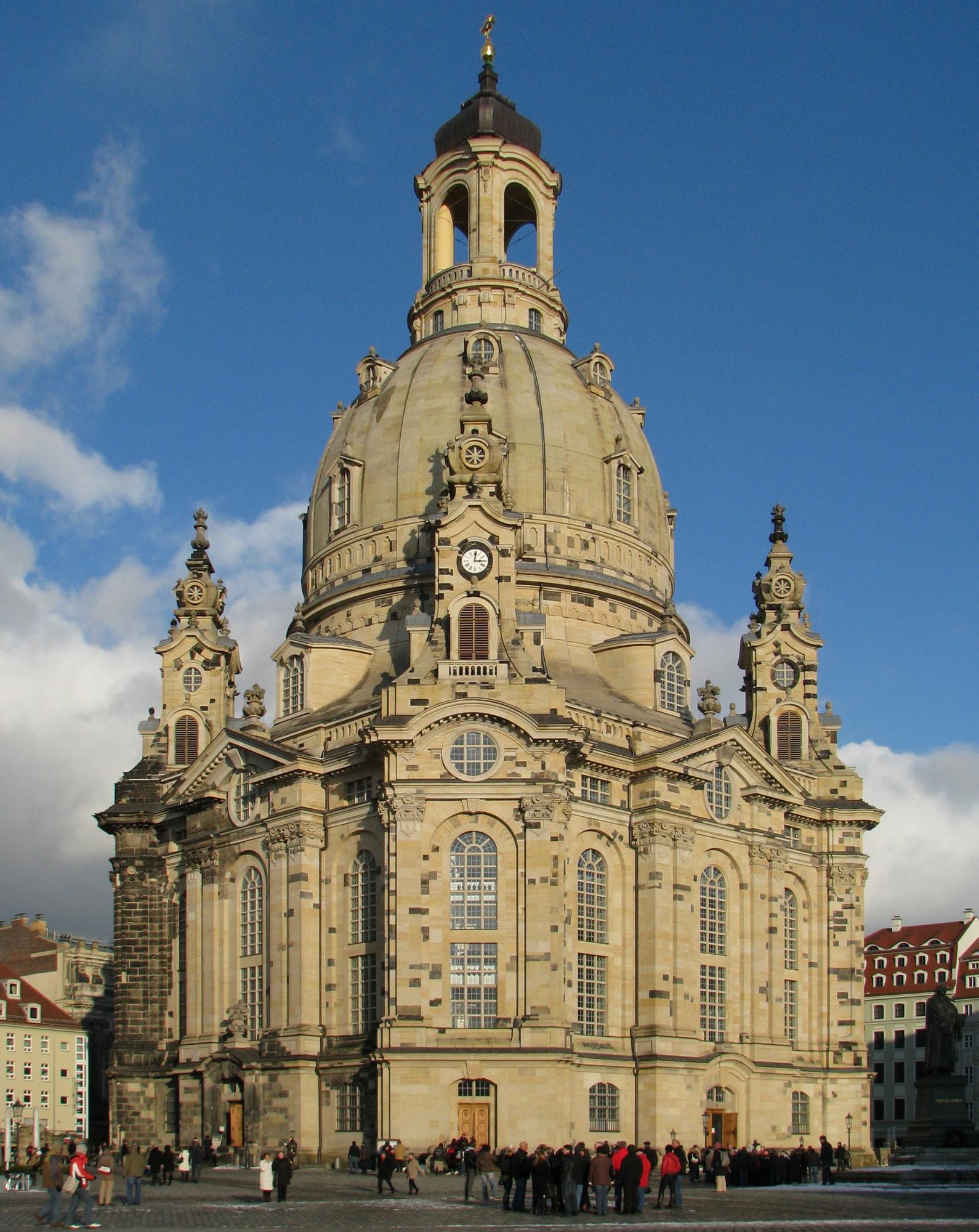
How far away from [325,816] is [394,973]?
9.56 meters

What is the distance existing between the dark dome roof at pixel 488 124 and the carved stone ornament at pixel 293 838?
4371 cm

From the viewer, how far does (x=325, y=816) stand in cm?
7031

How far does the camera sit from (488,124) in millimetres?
95750

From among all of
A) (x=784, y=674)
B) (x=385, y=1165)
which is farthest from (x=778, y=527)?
(x=385, y=1165)

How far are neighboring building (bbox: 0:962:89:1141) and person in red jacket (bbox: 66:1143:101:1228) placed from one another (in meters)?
61.6

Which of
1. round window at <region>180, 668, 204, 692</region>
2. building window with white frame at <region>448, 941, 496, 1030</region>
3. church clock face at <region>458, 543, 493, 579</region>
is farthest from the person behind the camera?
round window at <region>180, 668, 204, 692</region>

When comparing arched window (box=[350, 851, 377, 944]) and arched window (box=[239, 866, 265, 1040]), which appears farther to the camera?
arched window (box=[239, 866, 265, 1040])

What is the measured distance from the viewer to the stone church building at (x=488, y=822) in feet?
211

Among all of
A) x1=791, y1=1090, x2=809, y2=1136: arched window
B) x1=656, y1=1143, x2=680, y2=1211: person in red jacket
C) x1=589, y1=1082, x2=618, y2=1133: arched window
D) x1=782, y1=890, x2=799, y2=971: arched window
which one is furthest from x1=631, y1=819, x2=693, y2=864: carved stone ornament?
x1=656, y1=1143, x2=680, y2=1211: person in red jacket

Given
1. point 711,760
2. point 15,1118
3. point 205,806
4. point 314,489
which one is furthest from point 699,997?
point 15,1118

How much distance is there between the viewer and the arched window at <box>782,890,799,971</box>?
76.9 meters

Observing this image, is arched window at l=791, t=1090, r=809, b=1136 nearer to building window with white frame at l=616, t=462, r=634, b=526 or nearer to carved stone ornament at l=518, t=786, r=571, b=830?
carved stone ornament at l=518, t=786, r=571, b=830

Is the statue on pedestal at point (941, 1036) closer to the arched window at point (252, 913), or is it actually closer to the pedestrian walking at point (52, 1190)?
the arched window at point (252, 913)

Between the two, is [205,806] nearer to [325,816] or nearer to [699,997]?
[325,816]
